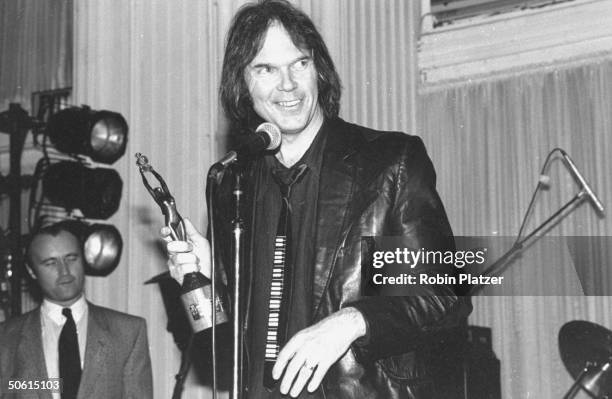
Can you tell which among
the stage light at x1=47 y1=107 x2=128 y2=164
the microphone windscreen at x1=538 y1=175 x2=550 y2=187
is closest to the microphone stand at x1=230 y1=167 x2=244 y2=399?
the microphone windscreen at x1=538 y1=175 x2=550 y2=187

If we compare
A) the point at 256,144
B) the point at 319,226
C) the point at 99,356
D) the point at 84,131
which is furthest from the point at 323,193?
the point at 84,131

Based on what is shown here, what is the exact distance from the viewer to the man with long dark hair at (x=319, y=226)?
2037 millimetres

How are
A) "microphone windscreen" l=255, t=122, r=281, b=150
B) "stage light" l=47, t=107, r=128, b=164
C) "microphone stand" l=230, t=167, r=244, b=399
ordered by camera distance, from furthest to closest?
"stage light" l=47, t=107, r=128, b=164 < "microphone windscreen" l=255, t=122, r=281, b=150 < "microphone stand" l=230, t=167, r=244, b=399

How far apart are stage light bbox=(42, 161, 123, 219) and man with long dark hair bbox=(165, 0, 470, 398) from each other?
10.6 ft

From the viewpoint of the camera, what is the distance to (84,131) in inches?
220

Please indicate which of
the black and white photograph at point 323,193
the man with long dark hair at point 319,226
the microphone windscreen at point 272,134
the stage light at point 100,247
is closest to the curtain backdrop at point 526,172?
the black and white photograph at point 323,193

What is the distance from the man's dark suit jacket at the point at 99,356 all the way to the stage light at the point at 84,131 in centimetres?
117

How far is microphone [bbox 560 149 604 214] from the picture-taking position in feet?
15.7

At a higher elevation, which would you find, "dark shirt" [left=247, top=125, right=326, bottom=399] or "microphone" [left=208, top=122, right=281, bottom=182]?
"microphone" [left=208, top=122, right=281, bottom=182]

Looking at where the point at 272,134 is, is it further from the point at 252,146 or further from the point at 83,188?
the point at 83,188

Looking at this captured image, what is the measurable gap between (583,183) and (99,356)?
2973 mm

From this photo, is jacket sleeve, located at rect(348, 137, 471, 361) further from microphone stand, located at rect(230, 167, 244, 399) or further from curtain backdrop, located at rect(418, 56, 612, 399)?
curtain backdrop, located at rect(418, 56, 612, 399)

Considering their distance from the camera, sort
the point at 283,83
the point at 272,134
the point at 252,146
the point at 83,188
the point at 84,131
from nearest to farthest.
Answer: the point at 252,146 → the point at 272,134 → the point at 283,83 → the point at 84,131 → the point at 83,188

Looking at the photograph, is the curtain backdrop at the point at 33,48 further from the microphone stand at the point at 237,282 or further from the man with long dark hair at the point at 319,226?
Result: the microphone stand at the point at 237,282
